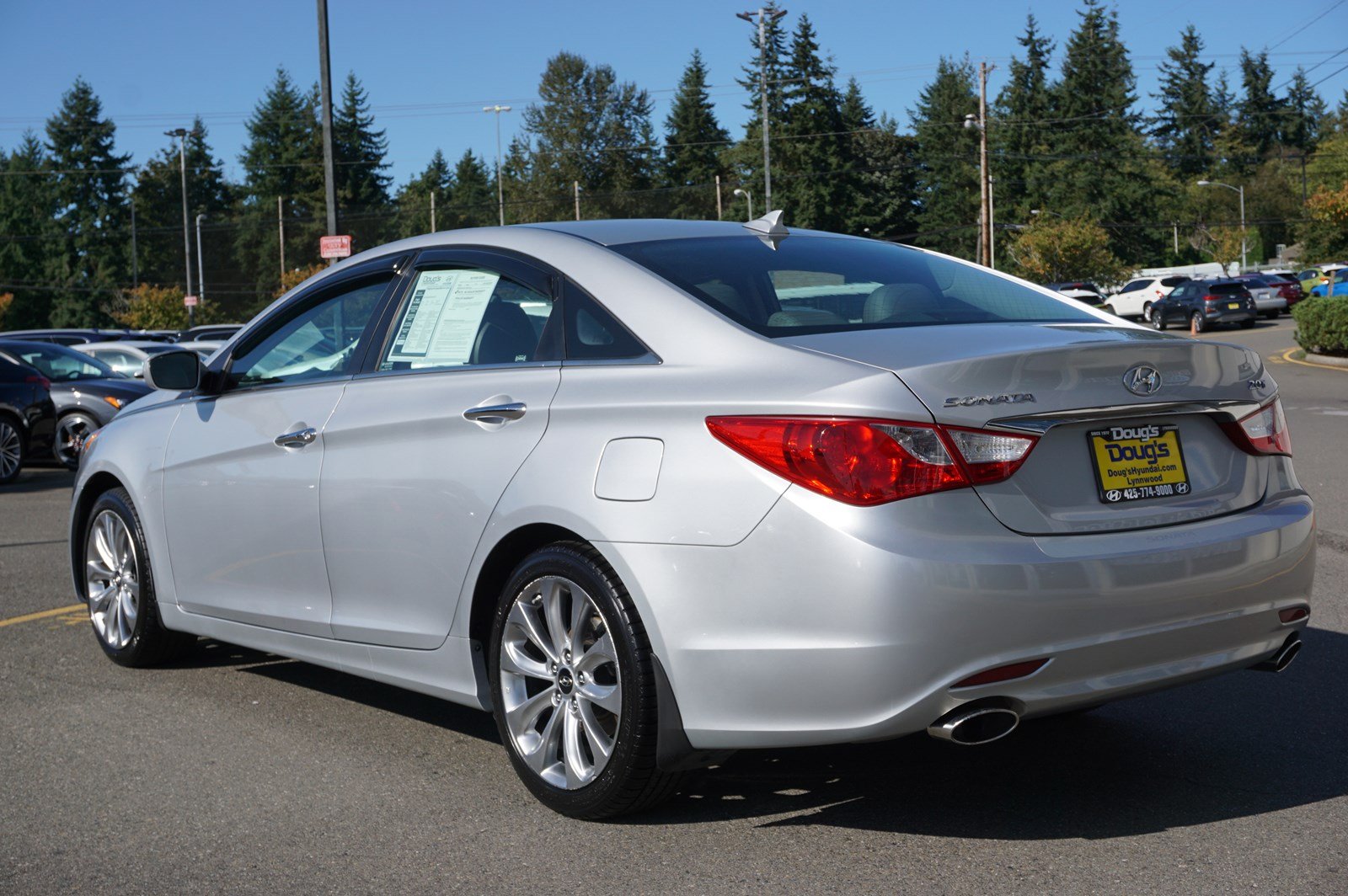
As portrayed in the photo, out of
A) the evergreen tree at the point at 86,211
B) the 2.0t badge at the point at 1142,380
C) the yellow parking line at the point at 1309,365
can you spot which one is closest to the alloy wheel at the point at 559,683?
the 2.0t badge at the point at 1142,380

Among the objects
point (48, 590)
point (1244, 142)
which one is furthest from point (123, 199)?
point (48, 590)

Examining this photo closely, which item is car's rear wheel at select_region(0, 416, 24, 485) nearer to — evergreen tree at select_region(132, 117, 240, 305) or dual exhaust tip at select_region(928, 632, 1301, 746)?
dual exhaust tip at select_region(928, 632, 1301, 746)

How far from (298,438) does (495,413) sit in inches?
41.7

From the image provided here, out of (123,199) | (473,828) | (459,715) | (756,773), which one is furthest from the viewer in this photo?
(123,199)

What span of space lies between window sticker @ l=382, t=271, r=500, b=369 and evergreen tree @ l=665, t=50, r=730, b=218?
349 feet

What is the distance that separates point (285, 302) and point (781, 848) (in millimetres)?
2891

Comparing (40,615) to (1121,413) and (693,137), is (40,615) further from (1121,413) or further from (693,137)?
(693,137)

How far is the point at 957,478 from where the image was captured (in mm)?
3402

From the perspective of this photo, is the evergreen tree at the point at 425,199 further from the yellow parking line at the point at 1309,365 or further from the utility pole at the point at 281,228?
the yellow parking line at the point at 1309,365

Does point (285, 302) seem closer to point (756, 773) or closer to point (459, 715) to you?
point (459, 715)

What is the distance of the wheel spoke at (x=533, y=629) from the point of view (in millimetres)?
4023

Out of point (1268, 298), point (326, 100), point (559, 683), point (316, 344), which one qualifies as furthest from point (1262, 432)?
point (1268, 298)

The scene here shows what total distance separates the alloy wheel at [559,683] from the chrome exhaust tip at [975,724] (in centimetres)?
84

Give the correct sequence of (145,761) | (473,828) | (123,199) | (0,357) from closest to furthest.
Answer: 1. (473,828)
2. (145,761)
3. (0,357)
4. (123,199)
